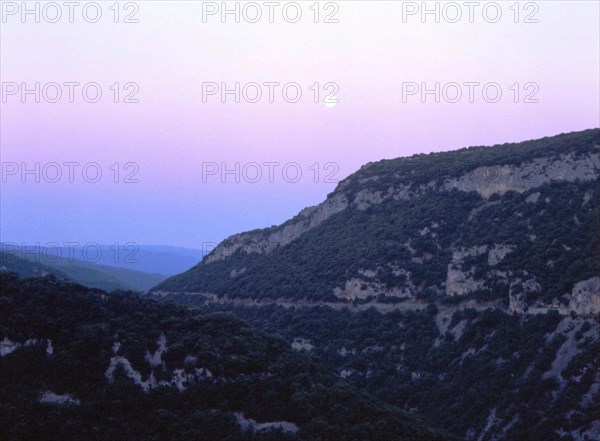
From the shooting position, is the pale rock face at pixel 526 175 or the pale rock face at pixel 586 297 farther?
the pale rock face at pixel 526 175

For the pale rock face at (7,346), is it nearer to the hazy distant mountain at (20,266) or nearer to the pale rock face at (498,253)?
the pale rock face at (498,253)

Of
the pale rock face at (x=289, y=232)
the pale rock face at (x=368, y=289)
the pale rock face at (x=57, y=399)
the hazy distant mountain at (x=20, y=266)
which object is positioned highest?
the pale rock face at (x=289, y=232)

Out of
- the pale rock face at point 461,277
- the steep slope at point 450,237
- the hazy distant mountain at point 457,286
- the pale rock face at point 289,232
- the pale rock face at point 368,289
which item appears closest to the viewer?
the hazy distant mountain at point 457,286

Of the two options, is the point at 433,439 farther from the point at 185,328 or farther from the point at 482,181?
the point at 482,181

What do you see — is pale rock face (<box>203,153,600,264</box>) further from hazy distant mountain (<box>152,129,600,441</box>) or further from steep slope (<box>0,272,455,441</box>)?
steep slope (<box>0,272,455,441</box>)

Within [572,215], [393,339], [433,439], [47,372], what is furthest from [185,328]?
[572,215]

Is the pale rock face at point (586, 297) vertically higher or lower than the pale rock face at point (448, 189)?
lower

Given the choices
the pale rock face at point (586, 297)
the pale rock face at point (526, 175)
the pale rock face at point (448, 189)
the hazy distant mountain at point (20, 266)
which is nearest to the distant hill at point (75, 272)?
the hazy distant mountain at point (20, 266)

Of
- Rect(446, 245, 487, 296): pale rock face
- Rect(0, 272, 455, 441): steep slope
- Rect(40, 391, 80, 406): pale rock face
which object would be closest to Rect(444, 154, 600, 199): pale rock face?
Rect(446, 245, 487, 296): pale rock face

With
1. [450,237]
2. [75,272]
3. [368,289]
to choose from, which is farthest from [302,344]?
[75,272]
